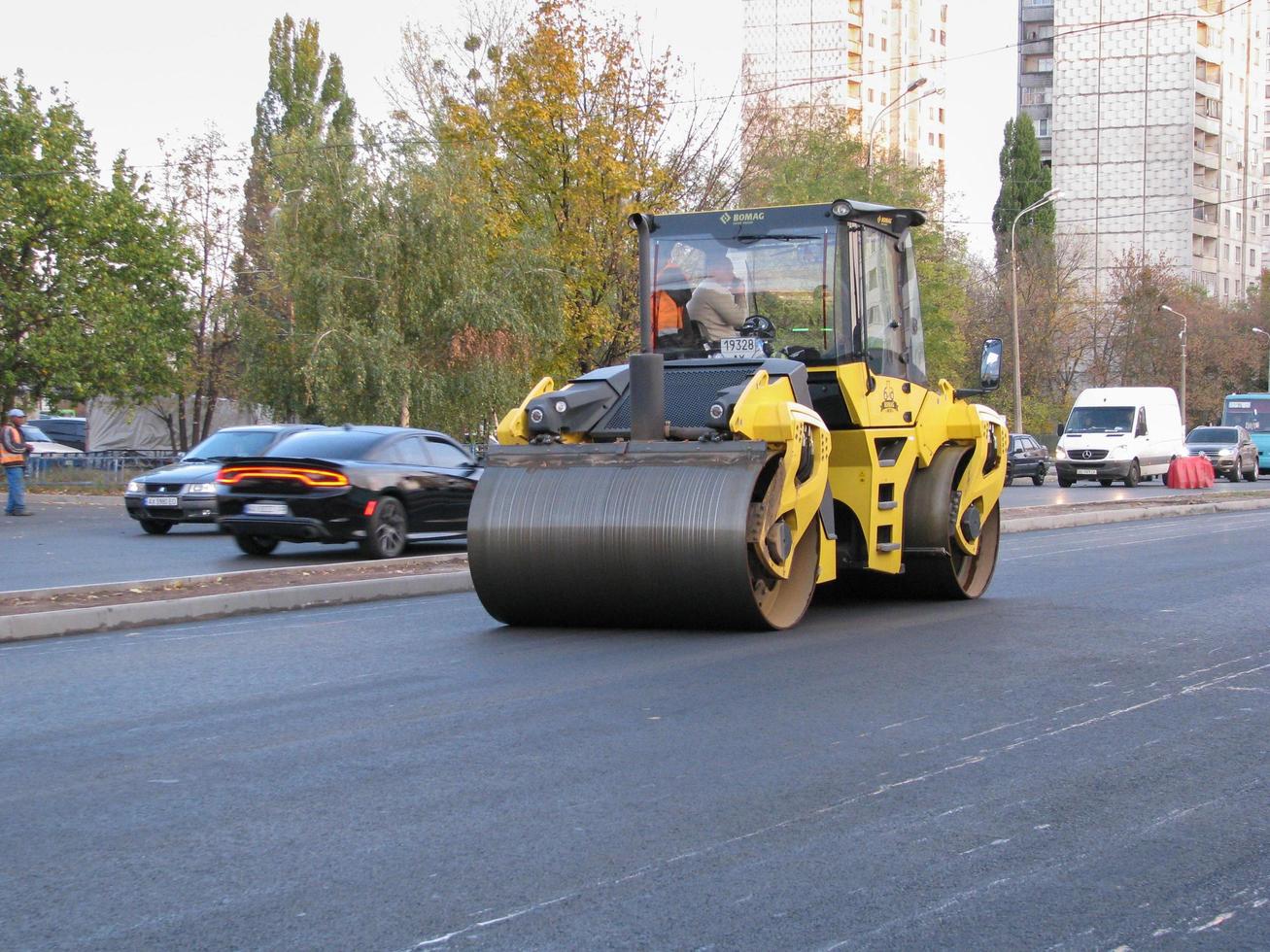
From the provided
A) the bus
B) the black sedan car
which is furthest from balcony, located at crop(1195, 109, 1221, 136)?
the black sedan car

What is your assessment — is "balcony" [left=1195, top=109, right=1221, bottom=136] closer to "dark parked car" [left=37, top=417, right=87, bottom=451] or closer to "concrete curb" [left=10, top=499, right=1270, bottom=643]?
"dark parked car" [left=37, top=417, right=87, bottom=451]

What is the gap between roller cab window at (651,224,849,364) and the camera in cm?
1158

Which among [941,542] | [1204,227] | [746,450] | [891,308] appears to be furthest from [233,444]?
[1204,227]

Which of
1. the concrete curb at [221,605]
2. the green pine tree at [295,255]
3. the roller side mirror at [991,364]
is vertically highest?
the green pine tree at [295,255]

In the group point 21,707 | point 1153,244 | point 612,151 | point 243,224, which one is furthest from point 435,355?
point 1153,244

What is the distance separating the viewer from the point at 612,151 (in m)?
36.1

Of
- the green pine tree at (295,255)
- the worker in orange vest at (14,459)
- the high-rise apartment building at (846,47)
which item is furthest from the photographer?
the high-rise apartment building at (846,47)

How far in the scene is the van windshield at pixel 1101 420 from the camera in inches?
1677

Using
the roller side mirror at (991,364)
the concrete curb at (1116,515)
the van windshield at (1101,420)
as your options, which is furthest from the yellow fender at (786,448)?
the van windshield at (1101,420)

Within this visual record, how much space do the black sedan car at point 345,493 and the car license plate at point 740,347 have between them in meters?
6.86

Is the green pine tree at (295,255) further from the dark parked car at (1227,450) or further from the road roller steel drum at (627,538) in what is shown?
the dark parked car at (1227,450)

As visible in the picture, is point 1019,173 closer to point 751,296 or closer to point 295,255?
point 295,255

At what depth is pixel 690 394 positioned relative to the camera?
35.6 feet

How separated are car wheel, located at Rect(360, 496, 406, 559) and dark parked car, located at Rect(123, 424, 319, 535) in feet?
15.9
